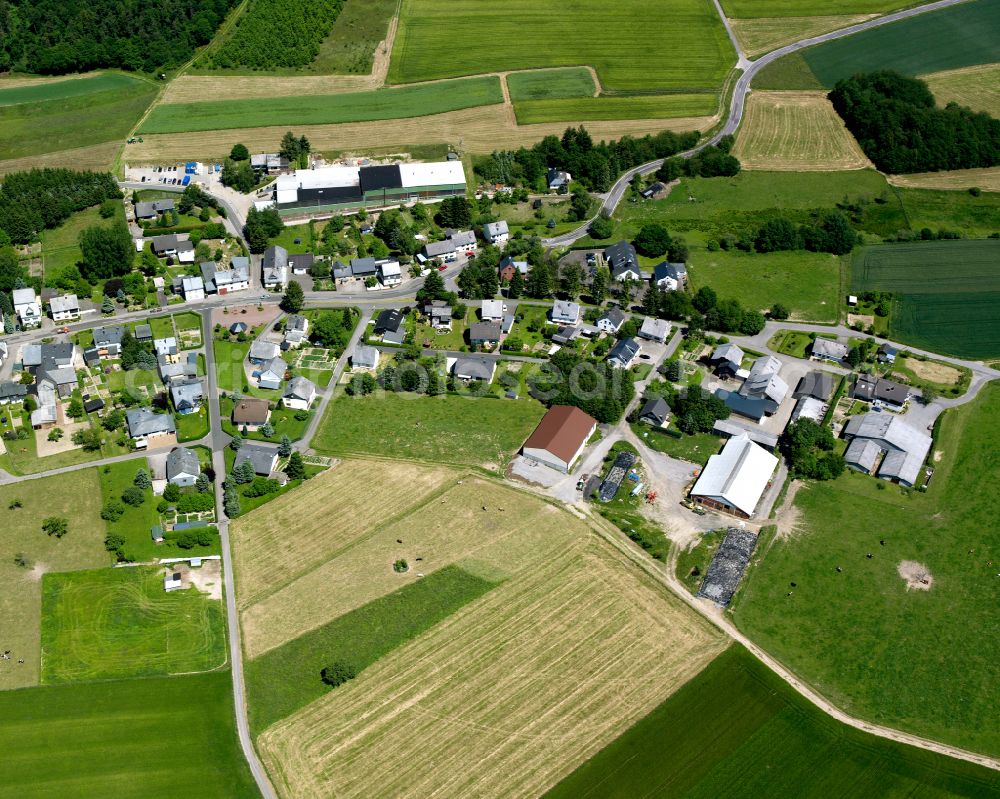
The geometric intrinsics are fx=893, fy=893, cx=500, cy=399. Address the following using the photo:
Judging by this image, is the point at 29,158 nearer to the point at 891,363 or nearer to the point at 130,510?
the point at 130,510

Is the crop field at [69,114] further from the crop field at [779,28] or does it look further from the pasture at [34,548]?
the crop field at [779,28]

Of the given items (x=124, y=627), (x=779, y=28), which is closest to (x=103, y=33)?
(x=779, y=28)

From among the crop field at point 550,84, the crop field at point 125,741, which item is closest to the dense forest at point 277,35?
the crop field at point 550,84

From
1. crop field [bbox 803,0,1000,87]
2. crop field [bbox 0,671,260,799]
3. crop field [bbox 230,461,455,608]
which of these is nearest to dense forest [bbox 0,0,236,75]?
crop field [bbox 230,461,455,608]

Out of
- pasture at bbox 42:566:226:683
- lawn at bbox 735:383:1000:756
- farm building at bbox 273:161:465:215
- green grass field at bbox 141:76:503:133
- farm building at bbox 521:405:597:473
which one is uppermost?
green grass field at bbox 141:76:503:133

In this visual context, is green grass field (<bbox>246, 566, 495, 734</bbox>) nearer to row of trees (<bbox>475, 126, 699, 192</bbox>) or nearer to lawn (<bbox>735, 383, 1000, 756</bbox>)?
lawn (<bbox>735, 383, 1000, 756</bbox>)

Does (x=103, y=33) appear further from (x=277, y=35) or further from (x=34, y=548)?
(x=34, y=548)

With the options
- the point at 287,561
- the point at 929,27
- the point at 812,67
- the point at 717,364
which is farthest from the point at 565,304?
the point at 929,27
